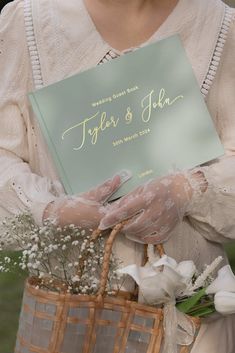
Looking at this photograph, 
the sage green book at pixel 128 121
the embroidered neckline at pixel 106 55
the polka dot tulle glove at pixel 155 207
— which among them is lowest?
the polka dot tulle glove at pixel 155 207

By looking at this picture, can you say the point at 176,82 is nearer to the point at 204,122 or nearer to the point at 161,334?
the point at 204,122

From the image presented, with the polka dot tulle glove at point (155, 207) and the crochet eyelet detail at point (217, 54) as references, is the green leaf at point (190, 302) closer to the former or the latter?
the polka dot tulle glove at point (155, 207)

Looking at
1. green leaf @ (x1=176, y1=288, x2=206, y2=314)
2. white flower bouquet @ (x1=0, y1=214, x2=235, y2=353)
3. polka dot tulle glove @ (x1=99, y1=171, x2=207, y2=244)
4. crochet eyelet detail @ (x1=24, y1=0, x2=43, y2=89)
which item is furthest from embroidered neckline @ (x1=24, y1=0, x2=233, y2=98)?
green leaf @ (x1=176, y1=288, x2=206, y2=314)

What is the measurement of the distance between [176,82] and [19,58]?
406 millimetres

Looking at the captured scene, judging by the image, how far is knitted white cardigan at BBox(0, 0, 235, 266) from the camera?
282 cm

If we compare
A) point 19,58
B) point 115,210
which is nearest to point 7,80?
point 19,58

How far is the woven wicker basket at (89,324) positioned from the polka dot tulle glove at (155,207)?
0.06 meters

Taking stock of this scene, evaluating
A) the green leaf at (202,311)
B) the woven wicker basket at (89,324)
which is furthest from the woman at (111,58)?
the woven wicker basket at (89,324)

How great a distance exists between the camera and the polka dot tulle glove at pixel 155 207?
2.67 metres

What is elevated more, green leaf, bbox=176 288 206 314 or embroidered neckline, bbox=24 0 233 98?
embroidered neckline, bbox=24 0 233 98

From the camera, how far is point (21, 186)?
2.80 meters

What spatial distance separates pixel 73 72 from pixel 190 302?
66 centimetres

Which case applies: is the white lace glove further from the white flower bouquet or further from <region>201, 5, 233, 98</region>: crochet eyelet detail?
<region>201, 5, 233, 98</region>: crochet eyelet detail

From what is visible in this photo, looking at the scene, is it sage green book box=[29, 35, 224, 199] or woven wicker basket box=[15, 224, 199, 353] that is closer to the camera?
woven wicker basket box=[15, 224, 199, 353]
